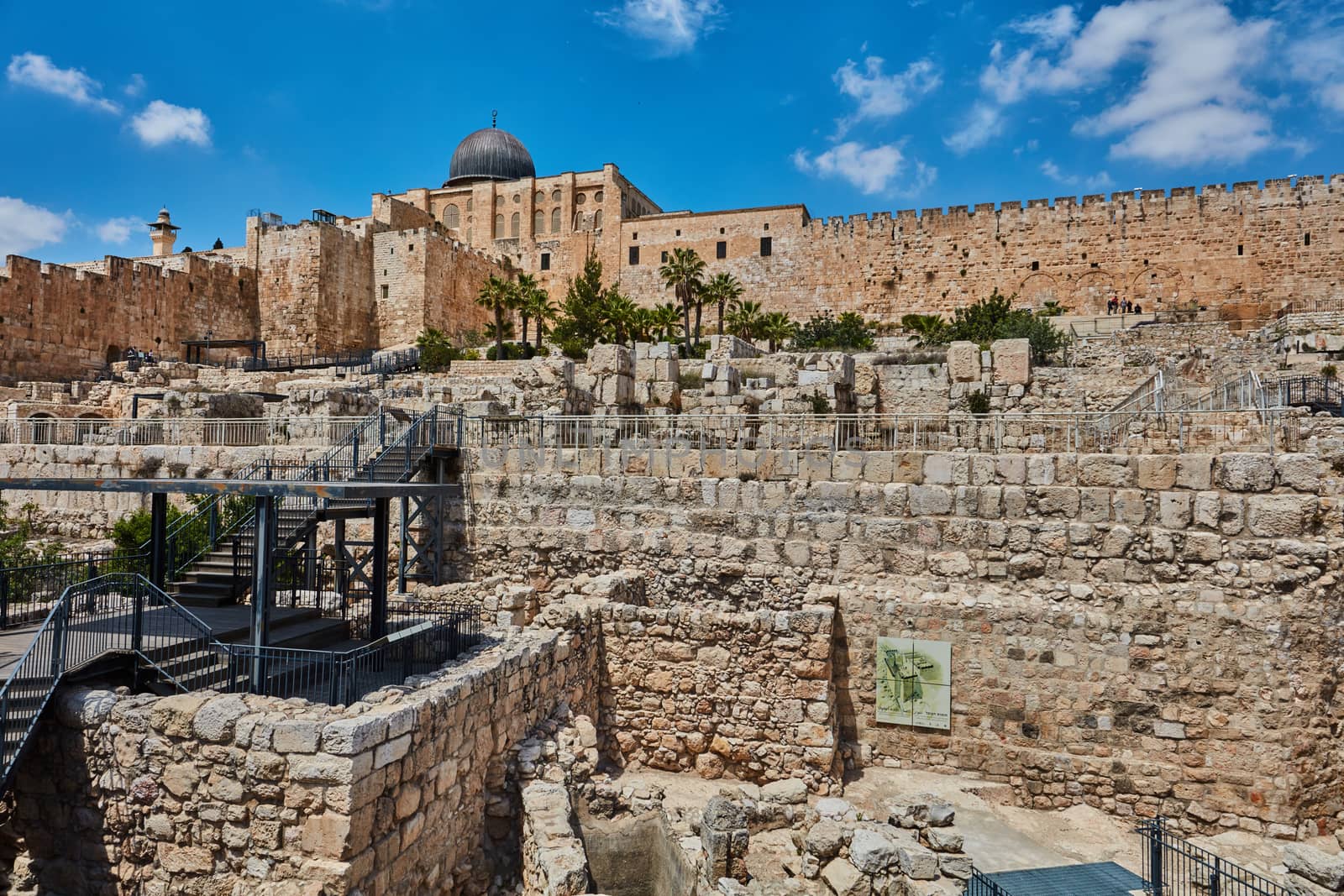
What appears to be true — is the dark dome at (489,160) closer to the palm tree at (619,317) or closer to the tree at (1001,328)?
the palm tree at (619,317)

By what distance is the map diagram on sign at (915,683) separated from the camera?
9055 mm

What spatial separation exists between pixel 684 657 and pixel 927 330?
2306 cm

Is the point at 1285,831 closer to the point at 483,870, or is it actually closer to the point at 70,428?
the point at 483,870

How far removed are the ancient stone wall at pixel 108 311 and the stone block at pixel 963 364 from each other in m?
33.7

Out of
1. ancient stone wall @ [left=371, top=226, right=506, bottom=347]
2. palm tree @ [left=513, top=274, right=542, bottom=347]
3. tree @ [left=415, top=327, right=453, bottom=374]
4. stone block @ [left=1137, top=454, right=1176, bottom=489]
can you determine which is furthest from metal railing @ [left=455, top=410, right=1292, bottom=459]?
ancient stone wall @ [left=371, top=226, right=506, bottom=347]

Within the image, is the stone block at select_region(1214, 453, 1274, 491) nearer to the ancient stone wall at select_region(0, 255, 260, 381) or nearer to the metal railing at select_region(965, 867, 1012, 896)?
the metal railing at select_region(965, 867, 1012, 896)

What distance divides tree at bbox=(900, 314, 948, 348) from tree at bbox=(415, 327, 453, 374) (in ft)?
63.8

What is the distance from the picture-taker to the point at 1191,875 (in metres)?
7.08

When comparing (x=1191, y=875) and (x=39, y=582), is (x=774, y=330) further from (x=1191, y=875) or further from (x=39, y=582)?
(x=1191, y=875)

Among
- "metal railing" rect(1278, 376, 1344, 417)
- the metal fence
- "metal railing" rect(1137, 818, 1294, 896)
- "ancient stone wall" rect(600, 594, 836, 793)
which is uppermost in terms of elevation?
"metal railing" rect(1278, 376, 1344, 417)

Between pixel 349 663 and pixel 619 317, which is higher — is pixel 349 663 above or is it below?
below

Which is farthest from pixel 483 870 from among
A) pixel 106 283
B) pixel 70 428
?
pixel 106 283

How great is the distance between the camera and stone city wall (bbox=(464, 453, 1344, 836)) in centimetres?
815

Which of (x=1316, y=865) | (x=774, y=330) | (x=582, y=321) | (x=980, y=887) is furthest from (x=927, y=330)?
(x=980, y=887)
